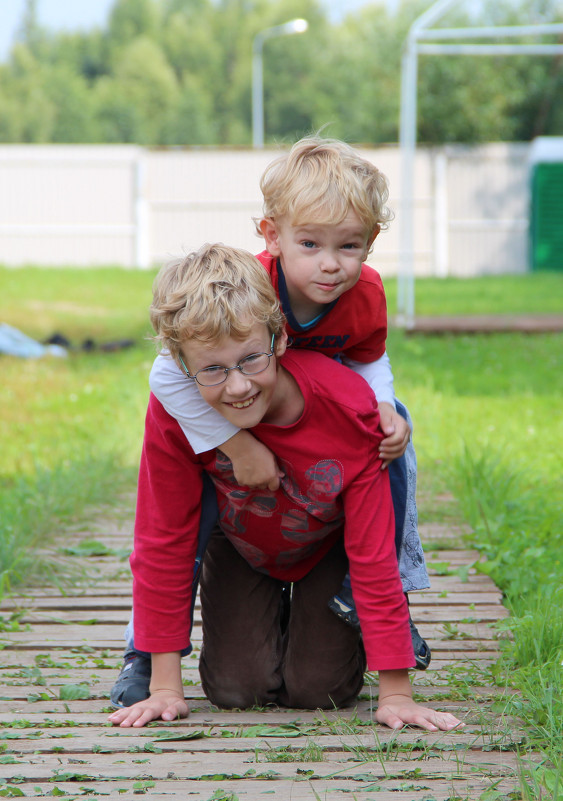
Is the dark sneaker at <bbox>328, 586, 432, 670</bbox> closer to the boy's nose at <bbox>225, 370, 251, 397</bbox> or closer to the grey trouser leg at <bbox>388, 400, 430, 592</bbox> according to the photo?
the grey trouser leg at <bbox>388, 400, 430, 592</bbox>

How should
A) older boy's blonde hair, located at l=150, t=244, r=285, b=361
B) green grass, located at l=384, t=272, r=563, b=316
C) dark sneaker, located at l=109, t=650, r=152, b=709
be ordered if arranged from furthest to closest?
1. green grass, located at l=384, t=272, r=563, b=316
2. dark sneaker, located at l=109, t=650, r=152, b=709
3. older boy's blonde hair, located at l=150, t=244, r=285, b=361

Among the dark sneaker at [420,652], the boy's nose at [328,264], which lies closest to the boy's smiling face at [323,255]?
the boy's nose at [328,264]

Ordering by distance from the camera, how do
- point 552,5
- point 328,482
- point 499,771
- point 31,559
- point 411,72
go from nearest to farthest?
point 499,771 → point 328,482 → point 31,559 → point 411,72 → point 552,5

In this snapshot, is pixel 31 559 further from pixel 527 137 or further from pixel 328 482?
pixel 527 137

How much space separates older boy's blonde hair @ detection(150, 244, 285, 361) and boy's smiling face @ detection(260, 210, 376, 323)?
0.51 feet

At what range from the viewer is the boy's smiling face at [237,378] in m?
2.17

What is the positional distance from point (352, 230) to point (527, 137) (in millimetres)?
24881

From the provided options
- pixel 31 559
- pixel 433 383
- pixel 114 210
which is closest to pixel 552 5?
pixel 114 210

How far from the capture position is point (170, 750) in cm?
217

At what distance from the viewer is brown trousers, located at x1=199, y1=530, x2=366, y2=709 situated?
2.53m

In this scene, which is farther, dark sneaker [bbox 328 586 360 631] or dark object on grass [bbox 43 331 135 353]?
dark object on grass [bbox 43 331 135 353]

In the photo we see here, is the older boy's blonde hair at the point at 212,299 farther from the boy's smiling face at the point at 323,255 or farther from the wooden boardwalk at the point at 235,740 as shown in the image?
the wooden boardwalk at the point at 235,740

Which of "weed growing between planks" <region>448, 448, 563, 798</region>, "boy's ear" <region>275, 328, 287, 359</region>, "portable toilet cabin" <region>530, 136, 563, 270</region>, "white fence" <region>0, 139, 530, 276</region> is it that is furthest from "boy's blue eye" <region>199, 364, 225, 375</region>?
"portable toilet cabin" <region>530, 136, 563, 270</region>

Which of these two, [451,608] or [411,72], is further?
[411,72]
